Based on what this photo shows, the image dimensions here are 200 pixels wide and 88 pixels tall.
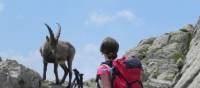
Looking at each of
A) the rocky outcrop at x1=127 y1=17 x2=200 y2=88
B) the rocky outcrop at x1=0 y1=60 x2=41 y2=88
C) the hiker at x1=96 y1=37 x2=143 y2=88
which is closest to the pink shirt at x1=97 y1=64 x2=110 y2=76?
the hiker at x1=96 y1=37 x2=143 y2=88

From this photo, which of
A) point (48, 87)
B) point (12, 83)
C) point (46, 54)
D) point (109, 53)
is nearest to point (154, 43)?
point (46, 54)

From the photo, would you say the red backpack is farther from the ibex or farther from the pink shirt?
the ibex

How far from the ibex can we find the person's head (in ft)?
64.8

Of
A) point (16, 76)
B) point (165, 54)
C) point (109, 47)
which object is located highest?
point (109, 47)

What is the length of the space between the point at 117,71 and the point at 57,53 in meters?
21.2

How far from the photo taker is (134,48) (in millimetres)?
36344

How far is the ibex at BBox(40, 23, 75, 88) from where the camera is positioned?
29.4 m

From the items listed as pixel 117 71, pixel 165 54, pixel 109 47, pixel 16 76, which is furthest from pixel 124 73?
pixel 165 54

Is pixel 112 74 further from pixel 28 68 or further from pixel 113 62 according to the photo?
pixel 28 68

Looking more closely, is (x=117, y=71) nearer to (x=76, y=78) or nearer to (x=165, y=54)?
(x=76, y=78)

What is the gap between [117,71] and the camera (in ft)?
28.7

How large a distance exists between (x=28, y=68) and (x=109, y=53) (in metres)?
17.4

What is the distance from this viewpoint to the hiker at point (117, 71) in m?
8.71

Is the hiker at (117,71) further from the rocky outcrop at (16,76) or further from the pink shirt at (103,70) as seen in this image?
the rocky outcrop at (16,76)
